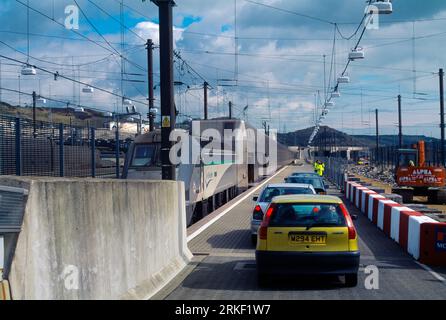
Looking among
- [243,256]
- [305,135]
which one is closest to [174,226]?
[243,256]

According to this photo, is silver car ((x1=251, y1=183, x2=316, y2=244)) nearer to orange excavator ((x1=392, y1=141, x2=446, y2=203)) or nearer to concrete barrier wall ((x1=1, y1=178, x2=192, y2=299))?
concrete barrier wall ((x1=1, y1=178, x2=192, y2=299))

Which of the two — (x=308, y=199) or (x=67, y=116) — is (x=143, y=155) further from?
(x=67, y=116)

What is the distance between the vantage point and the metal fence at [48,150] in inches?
406

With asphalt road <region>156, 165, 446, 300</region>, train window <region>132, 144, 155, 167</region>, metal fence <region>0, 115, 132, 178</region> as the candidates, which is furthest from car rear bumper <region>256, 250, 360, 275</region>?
train window <region>132, 144, 155, 167</region>

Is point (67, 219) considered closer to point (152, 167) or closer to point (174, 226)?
point (174, 226)

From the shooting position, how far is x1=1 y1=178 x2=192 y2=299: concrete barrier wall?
6.13 meters

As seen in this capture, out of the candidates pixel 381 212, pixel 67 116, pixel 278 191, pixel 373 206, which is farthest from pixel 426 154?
pixel 278 191

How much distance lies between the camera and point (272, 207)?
10.7m

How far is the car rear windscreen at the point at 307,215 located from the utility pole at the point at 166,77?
15.4ft

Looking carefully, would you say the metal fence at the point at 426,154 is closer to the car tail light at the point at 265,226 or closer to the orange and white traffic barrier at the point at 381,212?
the orange and white traffic barrier at the point at 381,212

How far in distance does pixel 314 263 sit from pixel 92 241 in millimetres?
3879

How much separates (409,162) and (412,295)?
28.7 m

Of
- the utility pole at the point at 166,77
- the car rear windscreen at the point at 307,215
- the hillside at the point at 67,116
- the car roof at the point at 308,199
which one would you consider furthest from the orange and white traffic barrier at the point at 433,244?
the hillside at the point at 67,116

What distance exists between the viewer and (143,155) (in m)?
22.4
